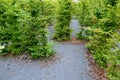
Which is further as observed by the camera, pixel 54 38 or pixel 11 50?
pixel 54 38

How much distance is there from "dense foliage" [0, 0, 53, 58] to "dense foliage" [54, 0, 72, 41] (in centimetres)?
309

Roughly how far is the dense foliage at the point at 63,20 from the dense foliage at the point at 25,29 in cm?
309

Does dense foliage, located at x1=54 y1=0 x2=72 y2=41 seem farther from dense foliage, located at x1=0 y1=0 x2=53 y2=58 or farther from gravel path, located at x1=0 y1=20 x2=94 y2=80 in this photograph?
dense foliage, located at x1=0 y1=0 x2=53 y2=58

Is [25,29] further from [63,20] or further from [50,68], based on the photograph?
[63,20]

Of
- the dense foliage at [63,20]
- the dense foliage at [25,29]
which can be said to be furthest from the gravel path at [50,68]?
the dense foliage at [63,20]

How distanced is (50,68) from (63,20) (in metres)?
4.84

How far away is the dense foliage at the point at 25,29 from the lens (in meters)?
9.97

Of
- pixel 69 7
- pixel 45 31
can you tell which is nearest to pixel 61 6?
pixel 69 7

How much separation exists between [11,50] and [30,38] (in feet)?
4.15

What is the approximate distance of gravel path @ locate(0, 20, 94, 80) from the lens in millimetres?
8562

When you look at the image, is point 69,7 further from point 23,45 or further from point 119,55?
point 119,55

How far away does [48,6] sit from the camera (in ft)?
55.4

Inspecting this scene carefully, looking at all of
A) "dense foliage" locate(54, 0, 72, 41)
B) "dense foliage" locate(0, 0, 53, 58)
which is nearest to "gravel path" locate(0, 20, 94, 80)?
"dense foliage" locate(0, 0, 53, 58)

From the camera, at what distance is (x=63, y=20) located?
1345cm
